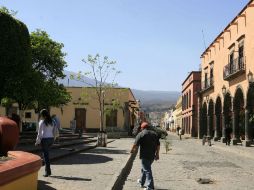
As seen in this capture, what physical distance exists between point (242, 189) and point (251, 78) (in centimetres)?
1944

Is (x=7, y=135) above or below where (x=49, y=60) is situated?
below

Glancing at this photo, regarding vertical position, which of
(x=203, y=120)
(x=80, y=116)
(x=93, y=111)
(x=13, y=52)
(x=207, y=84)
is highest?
(x=207, y=84)

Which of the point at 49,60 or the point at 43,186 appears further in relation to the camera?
the point at 49,60

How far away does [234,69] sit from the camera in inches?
1323

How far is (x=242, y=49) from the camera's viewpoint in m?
32.5

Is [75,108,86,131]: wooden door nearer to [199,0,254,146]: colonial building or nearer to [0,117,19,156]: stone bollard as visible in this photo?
[199,0,254,146]: colonial building

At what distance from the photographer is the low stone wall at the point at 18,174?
564 cm

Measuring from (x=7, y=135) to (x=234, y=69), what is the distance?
2815cm

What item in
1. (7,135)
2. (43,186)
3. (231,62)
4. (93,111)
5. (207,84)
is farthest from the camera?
(93,111)

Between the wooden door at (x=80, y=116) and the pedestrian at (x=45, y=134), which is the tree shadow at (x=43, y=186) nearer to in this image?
the pedestrian at (x=45, y=134)

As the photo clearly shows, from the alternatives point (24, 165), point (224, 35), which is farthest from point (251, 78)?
point (24, 165)

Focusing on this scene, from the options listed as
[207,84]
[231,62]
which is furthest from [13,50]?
[207,84]

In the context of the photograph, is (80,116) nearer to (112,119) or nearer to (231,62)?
(112,119)

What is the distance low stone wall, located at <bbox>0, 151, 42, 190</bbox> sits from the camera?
5645 mm
